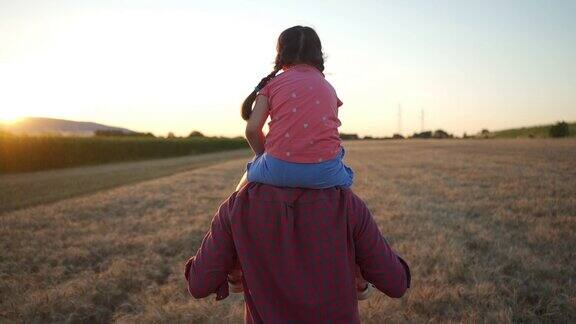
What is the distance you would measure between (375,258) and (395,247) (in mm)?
4632

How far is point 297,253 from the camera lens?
1919mm

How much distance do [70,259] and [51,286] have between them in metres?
1.14

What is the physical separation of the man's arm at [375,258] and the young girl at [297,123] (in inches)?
6.7

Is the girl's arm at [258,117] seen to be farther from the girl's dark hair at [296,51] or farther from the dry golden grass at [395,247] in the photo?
the dry golden grass at [395,247]

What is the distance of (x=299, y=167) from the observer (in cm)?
187

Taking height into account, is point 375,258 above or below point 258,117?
below

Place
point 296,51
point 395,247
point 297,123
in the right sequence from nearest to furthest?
1. point 297,123
2. point 296,51
3. point 395,247

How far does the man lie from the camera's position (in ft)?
6.17

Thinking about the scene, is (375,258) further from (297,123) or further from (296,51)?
(296,51)

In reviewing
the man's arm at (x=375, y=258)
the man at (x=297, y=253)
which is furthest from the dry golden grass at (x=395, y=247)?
the man at (x=297, y=253)

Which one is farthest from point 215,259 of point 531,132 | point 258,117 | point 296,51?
point 531,132

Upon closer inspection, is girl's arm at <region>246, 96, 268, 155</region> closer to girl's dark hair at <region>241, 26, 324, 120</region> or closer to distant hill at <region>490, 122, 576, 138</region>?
girl's dark hair at <region>241, 26, 324, 120</region>

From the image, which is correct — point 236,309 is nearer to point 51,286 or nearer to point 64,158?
point 51,286

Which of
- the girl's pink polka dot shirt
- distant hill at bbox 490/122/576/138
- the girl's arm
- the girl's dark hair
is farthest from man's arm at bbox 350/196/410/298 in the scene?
distant hill at bbox 490/122/576/138
